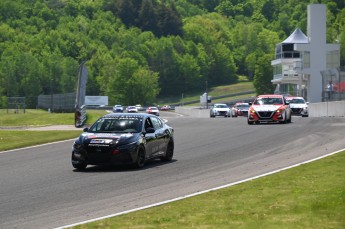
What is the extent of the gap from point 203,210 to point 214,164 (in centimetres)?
864

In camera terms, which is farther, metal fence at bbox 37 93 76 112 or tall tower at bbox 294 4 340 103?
tall tower at bbox 294 4 340 103

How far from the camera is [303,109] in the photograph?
61281mm

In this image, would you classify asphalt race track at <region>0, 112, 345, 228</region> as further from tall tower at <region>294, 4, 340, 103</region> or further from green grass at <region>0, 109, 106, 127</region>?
tall tower at <region>294, 4, 340, 103</region>

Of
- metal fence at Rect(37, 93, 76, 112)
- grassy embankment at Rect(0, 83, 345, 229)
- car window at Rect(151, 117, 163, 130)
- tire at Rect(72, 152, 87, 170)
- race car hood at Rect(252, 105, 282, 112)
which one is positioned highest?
car window at Rect(151, 117, 163, 130)

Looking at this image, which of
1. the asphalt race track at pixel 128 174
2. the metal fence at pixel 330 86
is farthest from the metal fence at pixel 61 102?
the asphalt race track at pixel 128 174

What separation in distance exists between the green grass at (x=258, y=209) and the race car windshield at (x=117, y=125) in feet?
19.0

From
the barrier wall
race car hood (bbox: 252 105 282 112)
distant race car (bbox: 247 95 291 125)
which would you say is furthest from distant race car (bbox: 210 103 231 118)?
race car hood (bbox: 252 105 282 112)

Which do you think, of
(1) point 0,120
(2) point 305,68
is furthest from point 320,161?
(2) point 305,68

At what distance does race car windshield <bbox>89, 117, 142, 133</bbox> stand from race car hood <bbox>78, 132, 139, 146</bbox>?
0.48m

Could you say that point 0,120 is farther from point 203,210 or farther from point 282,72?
point 282,72

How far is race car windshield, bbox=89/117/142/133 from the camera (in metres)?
22.7

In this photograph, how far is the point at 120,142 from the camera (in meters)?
21.8

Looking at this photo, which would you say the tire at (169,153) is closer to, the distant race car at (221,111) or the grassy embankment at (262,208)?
the grassy embankment at (262,208)

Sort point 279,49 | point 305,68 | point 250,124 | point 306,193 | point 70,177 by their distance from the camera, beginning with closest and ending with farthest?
point 306,193, point 70,177, point 250,124, point 305,68, point 279,49
